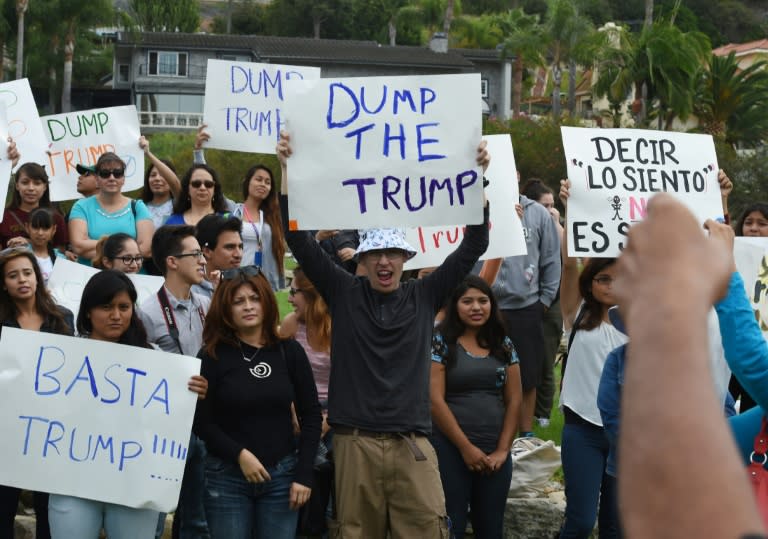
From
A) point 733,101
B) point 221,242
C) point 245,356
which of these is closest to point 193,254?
point 221,242

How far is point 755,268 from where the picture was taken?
5996 mm

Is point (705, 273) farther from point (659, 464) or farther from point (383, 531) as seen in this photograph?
point (383, 531)

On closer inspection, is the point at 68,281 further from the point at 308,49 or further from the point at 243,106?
the point at 308,49

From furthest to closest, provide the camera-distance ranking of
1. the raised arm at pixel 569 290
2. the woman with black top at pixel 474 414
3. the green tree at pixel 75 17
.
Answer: the green tree at pixel 75 17 < the raised arm at pixel 569 290 < the woman with black top at pixel 474 414

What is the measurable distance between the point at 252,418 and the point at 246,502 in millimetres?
395

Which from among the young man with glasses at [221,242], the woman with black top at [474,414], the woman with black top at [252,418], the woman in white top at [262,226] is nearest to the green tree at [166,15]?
the woman in white top at [262,226]

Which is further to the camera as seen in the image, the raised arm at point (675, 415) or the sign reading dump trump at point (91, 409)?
the sign reading dump trump at point (91, 409)

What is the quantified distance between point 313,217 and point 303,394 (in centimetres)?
84

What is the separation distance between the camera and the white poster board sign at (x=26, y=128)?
30.0ft

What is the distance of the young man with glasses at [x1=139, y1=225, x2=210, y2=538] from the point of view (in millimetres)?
5953

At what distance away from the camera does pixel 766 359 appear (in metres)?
3.09

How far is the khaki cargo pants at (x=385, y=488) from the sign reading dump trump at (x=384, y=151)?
3.38ft

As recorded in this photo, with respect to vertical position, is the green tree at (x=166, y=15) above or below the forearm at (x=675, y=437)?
above

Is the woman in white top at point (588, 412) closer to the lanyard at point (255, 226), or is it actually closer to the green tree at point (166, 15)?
the lanyard at point (255, 226)
